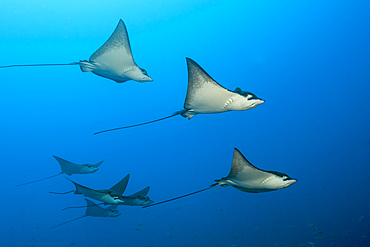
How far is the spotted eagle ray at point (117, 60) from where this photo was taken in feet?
10.0

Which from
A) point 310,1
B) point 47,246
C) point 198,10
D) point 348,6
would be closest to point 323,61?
point 348,6

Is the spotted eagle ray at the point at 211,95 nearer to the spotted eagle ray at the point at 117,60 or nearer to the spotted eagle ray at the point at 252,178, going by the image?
the spotted eagle ray at the point at 252,178

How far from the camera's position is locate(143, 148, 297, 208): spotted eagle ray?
2.38 meters

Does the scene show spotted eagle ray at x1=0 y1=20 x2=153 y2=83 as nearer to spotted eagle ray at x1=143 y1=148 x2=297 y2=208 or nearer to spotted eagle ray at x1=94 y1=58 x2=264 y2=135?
spotted eagle ray at x1=94 y1=58 x2=264 y2=135

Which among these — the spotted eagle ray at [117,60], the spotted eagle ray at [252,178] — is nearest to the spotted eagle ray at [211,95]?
the spotted eagle ray at [252,178]

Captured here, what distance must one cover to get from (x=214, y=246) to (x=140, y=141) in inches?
508

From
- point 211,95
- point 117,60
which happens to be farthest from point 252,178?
point 117,60

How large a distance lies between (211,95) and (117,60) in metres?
1.52

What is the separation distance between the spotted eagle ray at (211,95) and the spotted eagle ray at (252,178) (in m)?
0.54

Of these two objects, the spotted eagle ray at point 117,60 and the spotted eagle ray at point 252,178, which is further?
the spotted eagle ray at point 117,60

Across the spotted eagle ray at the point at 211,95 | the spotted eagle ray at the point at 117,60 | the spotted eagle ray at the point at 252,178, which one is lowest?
A: the spotted eagle ray at the point at 252,178

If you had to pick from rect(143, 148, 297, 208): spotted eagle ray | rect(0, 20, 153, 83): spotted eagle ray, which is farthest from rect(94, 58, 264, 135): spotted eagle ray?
rect(0, 20, 153, 83): spotted eagle ray

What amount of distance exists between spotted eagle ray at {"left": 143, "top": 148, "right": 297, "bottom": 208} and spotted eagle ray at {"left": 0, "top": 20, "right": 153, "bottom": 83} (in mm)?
1678

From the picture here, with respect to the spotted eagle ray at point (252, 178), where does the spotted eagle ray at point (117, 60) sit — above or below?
above
